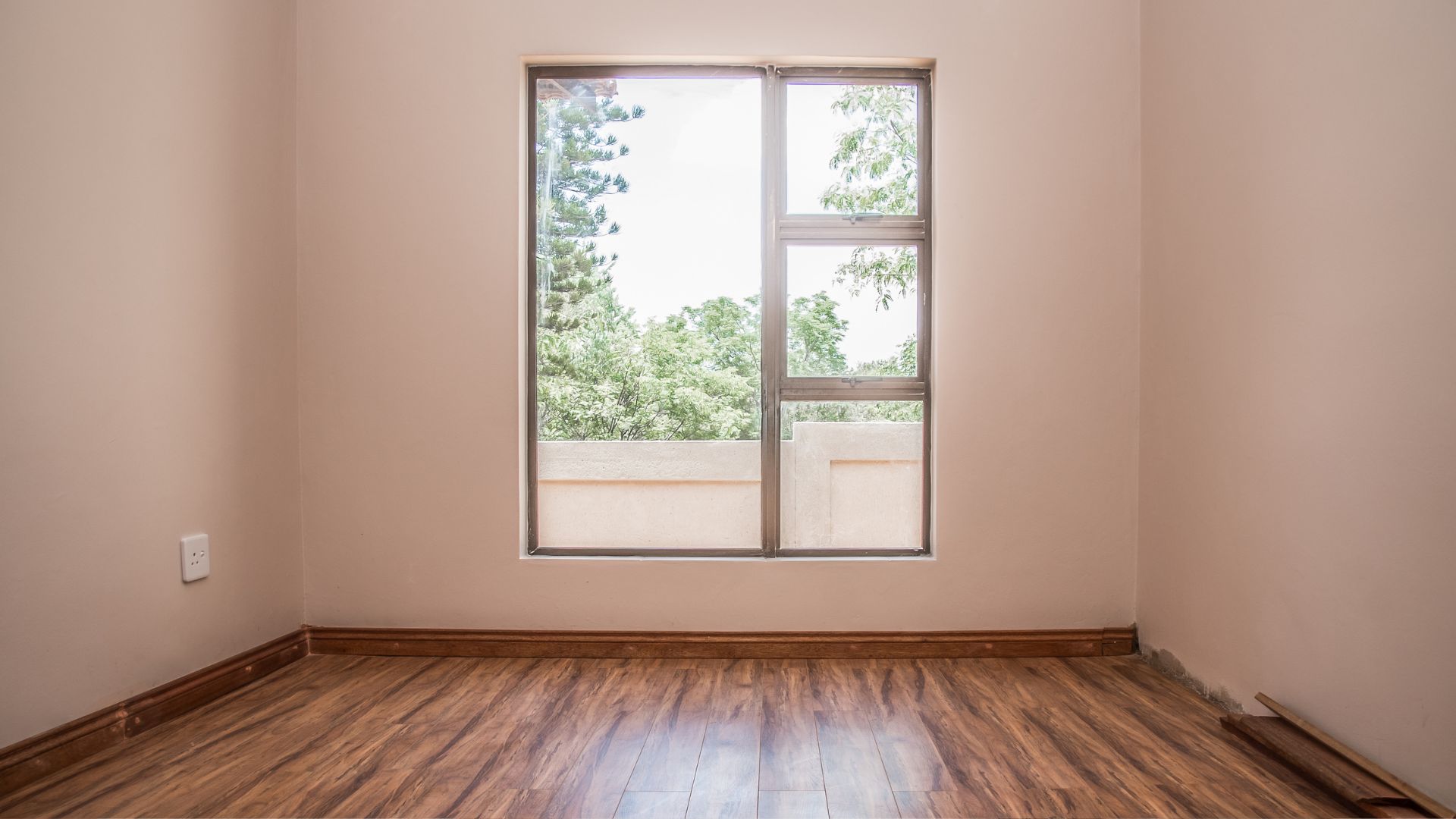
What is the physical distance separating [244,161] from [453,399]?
3.41 ft

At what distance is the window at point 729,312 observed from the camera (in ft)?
9.18

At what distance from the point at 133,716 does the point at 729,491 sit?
1906 mm

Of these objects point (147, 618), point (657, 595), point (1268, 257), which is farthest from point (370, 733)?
point (1268, 257)

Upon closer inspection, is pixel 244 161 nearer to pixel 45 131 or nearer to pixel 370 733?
pixel 45 131

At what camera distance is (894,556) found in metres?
2.76

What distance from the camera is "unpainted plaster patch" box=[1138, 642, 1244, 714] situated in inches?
87.3

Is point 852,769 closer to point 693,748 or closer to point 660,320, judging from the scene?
point 693,748

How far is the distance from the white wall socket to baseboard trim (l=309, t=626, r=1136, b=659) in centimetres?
58

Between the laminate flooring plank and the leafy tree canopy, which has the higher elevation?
the leafy tree canopy

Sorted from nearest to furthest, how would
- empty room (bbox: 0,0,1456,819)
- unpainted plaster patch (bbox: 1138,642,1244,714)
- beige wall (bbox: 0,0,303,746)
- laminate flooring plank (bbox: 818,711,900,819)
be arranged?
laminate flooring plank (bbox: 818,711,900,819) → beige wall (bbox: 0,0,303,746) → empty room (bbox: 0,0,1456,819) → unpainted plaster patch (bbox: 1138,642,1244,714)

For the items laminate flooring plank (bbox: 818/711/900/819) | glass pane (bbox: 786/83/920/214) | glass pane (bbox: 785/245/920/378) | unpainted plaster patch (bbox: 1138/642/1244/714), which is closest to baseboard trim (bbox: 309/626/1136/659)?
unpainted plaster patch (bbox: 1138/642/1244/714)

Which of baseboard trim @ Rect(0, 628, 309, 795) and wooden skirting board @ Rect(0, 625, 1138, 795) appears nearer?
baseboard trim @ Rect(0, 628, 309, 795)

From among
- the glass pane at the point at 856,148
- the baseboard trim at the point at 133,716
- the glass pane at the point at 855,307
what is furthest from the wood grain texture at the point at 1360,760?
the baseboard trim at the point at 133,716

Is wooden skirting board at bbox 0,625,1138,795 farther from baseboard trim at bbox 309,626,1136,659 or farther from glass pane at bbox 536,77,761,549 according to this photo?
glass pane at bbox 536,77,761,549
